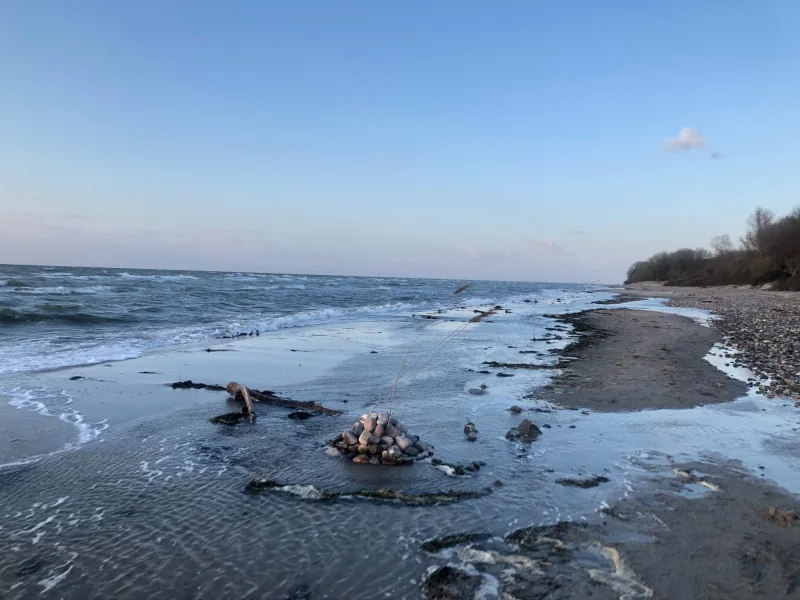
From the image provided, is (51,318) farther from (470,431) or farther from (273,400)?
(470,431)

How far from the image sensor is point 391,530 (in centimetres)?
455

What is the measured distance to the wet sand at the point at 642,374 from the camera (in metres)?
9.50

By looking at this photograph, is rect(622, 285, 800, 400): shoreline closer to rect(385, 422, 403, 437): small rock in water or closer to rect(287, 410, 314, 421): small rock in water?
rect(385, 422, 403, 437): small rock in water

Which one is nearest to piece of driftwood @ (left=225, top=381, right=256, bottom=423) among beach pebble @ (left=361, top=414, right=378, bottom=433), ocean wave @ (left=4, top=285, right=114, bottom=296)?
beach pebble @ (left=361, top=414, right=378, bottom=433)

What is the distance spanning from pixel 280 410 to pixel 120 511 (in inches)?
155

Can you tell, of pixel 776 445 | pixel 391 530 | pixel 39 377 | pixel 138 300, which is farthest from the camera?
pixel 138 300

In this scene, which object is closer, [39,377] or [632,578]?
[632,578]

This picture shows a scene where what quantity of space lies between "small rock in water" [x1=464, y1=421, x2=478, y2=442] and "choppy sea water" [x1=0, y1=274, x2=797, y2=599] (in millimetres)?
102

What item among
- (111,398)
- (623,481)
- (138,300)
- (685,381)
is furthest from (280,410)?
(138,300)

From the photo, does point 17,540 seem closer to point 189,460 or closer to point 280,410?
point 189,460

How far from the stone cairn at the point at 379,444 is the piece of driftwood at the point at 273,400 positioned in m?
1.91

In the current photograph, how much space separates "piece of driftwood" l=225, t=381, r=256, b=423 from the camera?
8.14 m

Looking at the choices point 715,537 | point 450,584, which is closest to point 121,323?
point 450,584

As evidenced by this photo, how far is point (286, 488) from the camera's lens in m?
5.40
